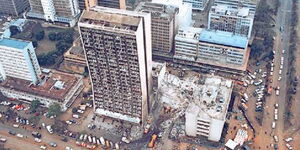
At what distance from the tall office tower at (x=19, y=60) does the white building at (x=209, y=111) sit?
70699 mm

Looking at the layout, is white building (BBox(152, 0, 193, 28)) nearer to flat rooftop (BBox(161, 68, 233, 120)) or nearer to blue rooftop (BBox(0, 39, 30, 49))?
flat rooftop (BBox(161, 68, 233, 120))

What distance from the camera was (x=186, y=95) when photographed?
156625 millimetres

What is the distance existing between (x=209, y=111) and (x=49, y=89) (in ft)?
231

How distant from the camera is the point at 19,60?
153 meters

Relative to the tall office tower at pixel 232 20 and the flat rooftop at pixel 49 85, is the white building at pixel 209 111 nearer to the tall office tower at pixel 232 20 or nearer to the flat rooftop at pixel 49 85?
the tall office tower at pixel 232 20

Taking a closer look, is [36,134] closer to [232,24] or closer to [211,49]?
[211,49]

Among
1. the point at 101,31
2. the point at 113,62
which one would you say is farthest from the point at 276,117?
the point at 101,31

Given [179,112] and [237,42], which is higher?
[237,42]

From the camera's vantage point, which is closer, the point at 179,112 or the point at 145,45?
the point at 145,45

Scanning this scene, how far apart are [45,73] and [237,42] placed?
89.9m

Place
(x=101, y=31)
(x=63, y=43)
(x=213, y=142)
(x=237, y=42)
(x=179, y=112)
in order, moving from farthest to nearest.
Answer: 1. (x=63, y=43)
2. (x=237, y=42)
3. (x=179, y=112)
4. (x=213, y=142)
5. (x=101, y=31)

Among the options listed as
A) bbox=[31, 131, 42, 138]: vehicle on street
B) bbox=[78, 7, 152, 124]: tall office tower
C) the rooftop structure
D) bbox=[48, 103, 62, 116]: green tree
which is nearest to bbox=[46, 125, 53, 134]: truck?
bbox=[31, 131, 42, 138]: vehicle on street

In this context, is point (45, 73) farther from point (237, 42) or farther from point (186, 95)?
point (237, 42)

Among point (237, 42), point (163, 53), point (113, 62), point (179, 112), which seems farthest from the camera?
point (163, 53)
